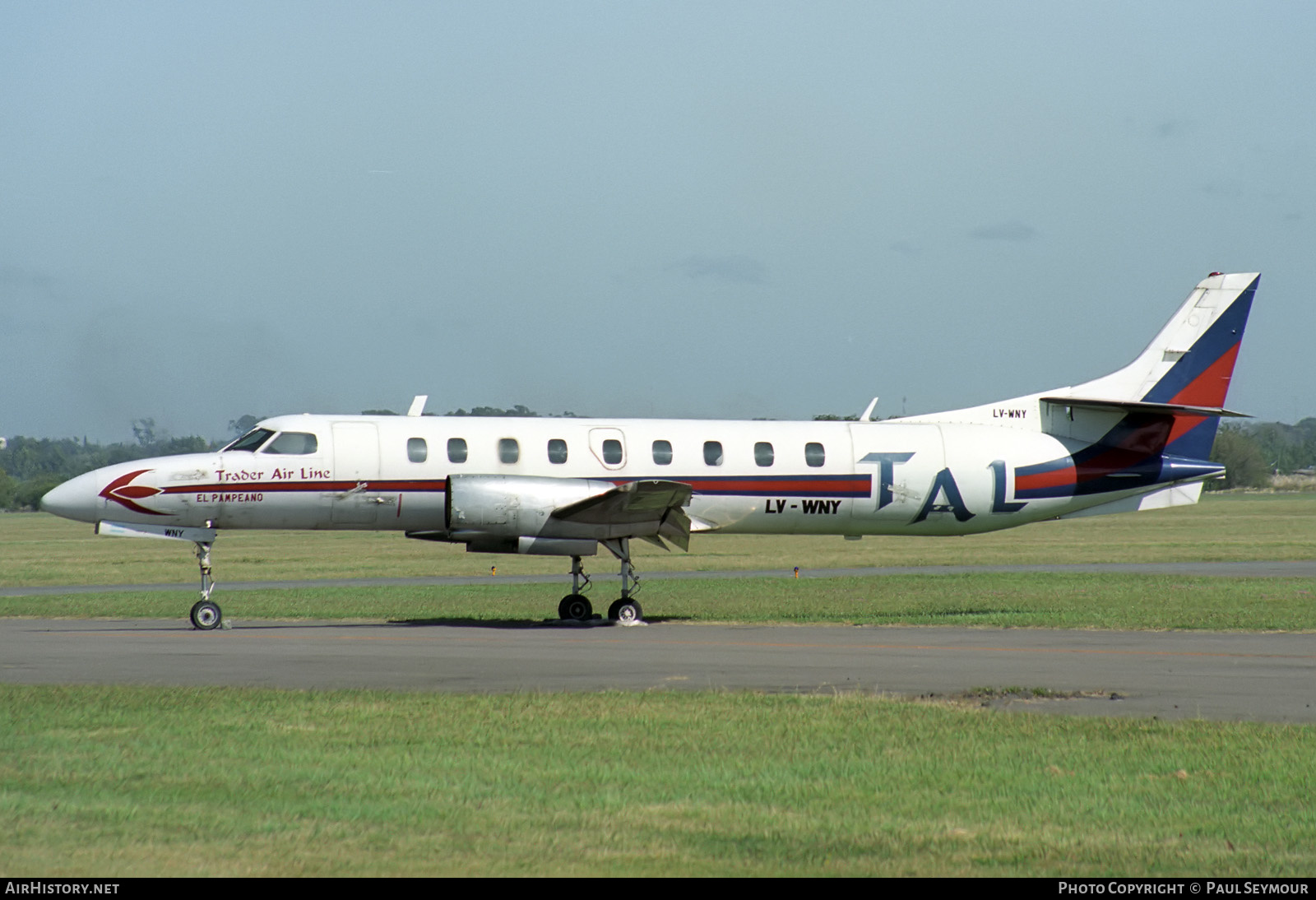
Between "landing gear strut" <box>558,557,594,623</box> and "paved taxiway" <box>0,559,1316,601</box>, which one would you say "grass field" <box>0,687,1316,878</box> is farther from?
"paved taxiway" <box>0,559,1316,601</box>

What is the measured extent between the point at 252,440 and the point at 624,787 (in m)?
15.5

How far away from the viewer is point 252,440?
23281 mm

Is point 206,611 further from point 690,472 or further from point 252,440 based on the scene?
point 690,472

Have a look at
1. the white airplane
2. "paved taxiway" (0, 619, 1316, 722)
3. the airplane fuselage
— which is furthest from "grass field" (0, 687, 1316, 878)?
the airplane fuselage

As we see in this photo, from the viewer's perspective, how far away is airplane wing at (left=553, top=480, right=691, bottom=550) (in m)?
22.2

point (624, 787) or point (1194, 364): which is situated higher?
point (1194, 364)

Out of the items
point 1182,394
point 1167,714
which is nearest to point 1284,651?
point 1167,714

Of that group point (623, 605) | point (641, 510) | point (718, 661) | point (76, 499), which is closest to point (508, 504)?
point (641, 510)

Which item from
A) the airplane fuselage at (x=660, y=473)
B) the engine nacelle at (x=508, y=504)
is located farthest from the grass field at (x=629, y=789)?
the airplane fuselage at (x=660, y=473)

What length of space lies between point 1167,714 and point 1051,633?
28.5 feet

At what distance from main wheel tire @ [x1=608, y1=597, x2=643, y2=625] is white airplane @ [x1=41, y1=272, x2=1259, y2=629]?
3cm

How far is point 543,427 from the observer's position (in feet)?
79.5

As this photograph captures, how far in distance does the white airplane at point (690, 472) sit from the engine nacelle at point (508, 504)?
0.03 m

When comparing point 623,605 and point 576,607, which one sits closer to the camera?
point 623,605
